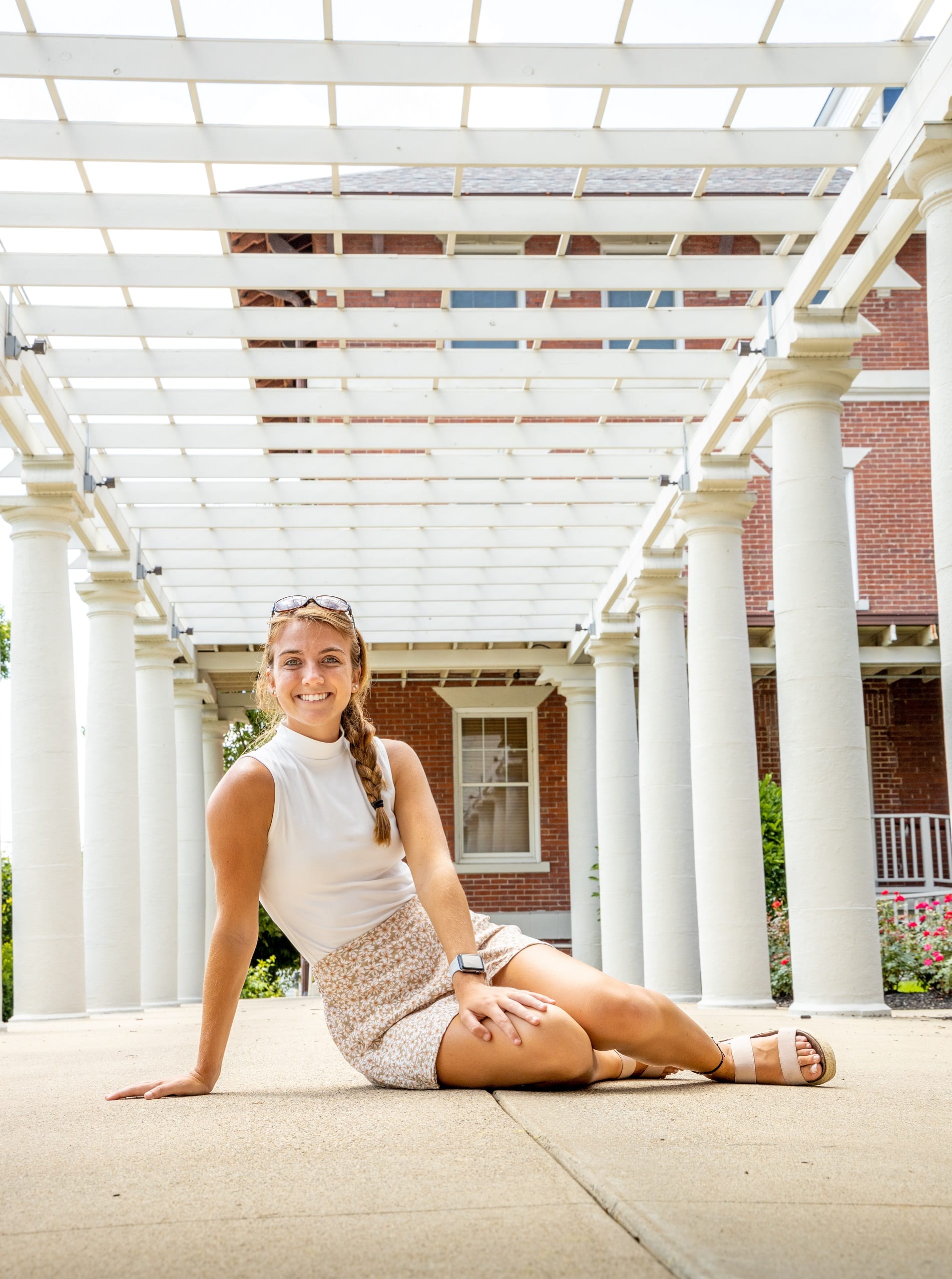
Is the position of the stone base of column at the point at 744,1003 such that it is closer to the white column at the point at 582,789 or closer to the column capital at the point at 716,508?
the column capital at the point at 716,508

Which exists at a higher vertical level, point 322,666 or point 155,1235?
point 322,666

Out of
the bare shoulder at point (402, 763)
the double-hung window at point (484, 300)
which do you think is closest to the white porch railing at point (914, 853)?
the double-hung window at point (484, 300)

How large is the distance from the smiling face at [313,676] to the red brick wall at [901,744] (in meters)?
20.3

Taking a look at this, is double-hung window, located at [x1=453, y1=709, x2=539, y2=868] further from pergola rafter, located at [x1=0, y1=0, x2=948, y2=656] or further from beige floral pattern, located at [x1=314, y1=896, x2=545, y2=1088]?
beige floral pattern, located at [x1=314, y1=896, x2=545, y2=1088]

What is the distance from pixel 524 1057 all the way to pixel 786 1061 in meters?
0.75

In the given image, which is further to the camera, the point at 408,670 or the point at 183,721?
the point at 408,670

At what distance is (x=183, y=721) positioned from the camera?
70.5 feet

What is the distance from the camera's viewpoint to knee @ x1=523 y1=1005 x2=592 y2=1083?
373 centimetres

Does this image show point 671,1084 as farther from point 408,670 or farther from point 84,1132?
point 408,670

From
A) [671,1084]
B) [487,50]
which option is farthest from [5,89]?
[671,1084]

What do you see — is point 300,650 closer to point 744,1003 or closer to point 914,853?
point 744,1003

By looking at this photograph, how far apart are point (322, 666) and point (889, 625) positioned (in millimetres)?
18819

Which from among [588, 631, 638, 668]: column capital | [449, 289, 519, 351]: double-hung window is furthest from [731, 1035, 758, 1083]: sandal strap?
[449, 289, 519, 351]: double-hung window

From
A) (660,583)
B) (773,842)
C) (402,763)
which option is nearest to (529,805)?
(773,842)
